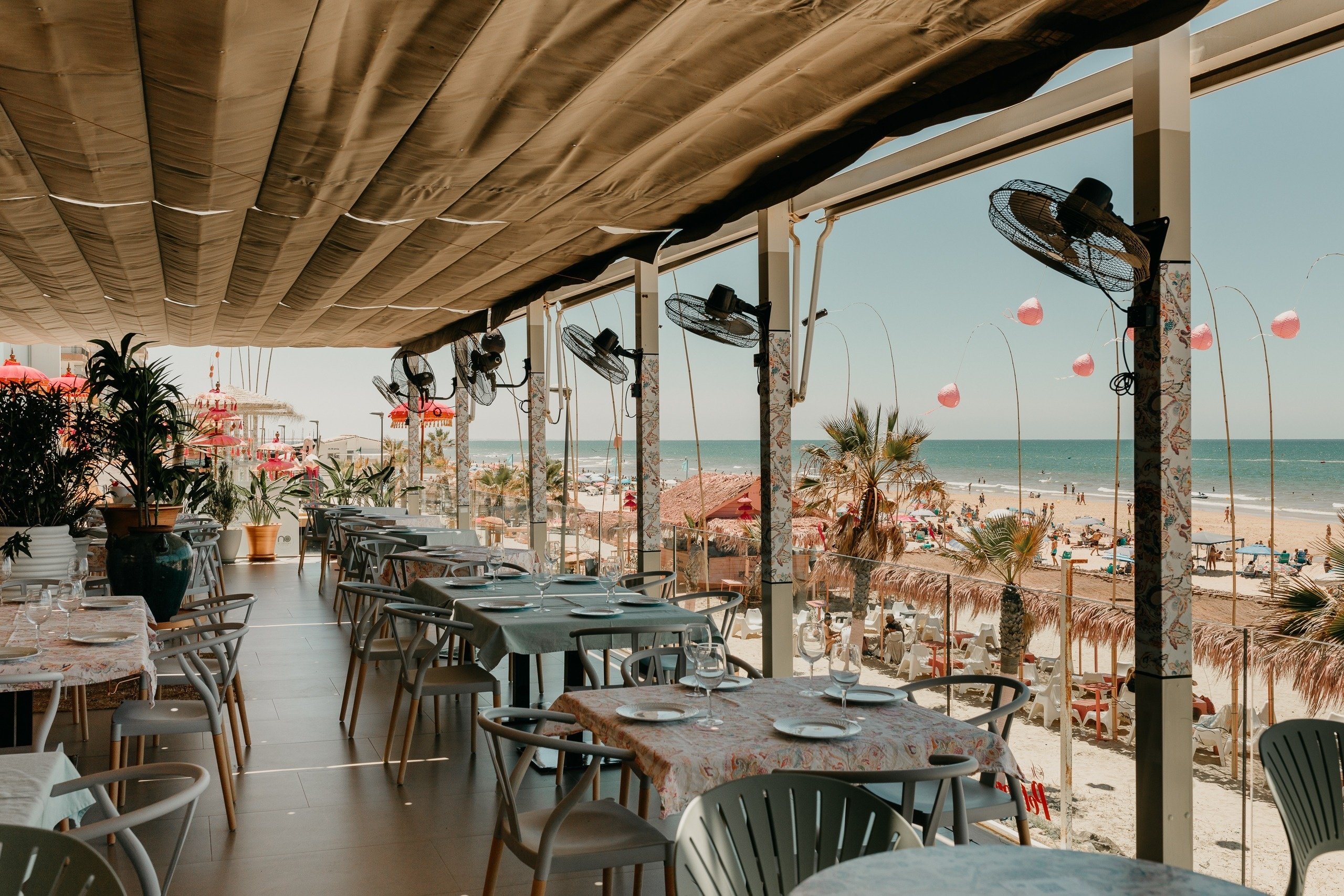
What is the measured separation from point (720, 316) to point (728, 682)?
270 centimetres

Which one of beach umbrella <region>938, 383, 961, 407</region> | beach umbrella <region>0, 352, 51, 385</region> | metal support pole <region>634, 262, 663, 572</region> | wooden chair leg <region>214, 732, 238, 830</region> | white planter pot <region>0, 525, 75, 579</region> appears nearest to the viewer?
wooden chair leg <region>214, 732, 238, 830</region>

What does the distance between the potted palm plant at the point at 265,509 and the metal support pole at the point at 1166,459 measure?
13791mm

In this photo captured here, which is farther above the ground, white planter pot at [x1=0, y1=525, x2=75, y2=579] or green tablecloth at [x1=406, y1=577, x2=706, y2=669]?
white planter pot at [x1=0, y1=525, x2=75, y2=579]

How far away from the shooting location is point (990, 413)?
164 feet

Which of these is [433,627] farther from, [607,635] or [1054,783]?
[1054,783]

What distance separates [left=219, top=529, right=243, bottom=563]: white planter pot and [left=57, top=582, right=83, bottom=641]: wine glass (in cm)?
1038

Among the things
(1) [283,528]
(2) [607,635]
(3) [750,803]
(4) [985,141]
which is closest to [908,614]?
(2) [607,635]

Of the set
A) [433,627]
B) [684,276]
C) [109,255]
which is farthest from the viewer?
[684,276]

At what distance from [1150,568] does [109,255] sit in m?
6.59

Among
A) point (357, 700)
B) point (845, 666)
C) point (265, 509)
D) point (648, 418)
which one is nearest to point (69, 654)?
point (357, 700)

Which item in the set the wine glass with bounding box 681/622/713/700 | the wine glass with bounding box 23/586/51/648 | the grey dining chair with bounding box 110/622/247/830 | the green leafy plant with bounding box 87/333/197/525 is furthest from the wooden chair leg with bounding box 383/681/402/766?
the wine glass with bounding box 681/622/713/700

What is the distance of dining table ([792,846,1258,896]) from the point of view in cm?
159

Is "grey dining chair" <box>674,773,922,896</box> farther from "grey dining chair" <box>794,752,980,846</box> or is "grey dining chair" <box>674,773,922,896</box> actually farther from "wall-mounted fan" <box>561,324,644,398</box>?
"wall-mounted fan" <box>561,324,644,398</box>

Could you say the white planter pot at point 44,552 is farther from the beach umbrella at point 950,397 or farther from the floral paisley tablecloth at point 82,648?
the beach umbrella at point 950,397
